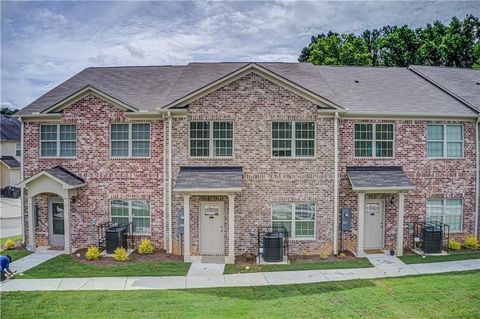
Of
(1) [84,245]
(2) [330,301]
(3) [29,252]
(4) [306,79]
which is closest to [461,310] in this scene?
(2) [330,301]

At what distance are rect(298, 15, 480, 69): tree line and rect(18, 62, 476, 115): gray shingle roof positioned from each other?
62.0ft

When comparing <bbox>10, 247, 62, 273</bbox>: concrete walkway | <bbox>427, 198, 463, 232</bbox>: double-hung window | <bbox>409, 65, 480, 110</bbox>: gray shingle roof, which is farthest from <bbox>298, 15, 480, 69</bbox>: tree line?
<bbox>10, 247, 62, 273</bbox>: concrete walkway

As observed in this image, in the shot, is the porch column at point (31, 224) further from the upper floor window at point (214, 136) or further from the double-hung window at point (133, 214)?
the upper floor window at point (214, 136)

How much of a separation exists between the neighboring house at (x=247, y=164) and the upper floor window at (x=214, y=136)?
0.04 meters

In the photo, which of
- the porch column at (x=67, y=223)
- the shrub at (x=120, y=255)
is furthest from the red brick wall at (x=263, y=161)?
the porch column at (x=67, y=223)

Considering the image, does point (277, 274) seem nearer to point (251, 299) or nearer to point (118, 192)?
point (251, 299)

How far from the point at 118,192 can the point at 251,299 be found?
8.43 metres

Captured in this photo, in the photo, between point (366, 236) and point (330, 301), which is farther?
point (366, 236)

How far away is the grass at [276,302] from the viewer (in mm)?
10203

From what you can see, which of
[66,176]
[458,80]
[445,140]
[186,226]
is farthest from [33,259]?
[458,80]

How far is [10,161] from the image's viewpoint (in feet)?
137

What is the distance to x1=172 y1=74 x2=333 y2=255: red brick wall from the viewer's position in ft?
52.4

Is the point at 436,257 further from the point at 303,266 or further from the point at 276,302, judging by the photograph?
the point at 276,302

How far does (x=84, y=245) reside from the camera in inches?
675
